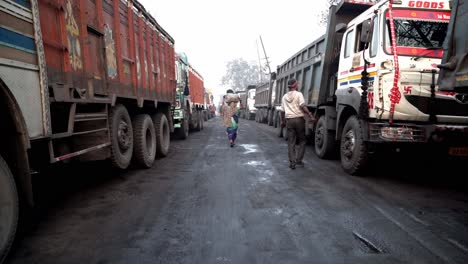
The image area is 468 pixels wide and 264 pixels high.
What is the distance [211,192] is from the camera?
421 centimetres

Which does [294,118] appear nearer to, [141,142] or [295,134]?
[295,134]

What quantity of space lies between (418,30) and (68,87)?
4.88 metres

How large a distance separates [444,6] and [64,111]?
219 inches

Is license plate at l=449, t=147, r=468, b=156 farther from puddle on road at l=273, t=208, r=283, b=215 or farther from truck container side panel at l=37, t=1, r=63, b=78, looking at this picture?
truck container side panel at l=37, t=1, r=63, b=78

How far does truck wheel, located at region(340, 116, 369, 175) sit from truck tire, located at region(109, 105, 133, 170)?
12.1 feet

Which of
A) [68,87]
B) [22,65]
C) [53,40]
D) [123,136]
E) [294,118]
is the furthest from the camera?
[294,118]

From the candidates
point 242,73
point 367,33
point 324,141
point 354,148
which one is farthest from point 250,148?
point 242,73

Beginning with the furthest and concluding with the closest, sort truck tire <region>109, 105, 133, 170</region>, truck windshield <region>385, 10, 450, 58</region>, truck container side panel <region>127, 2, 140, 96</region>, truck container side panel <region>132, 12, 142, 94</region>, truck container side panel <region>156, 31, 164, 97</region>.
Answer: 1. truck container side panel <region>156, 31, 164, 97</region>
2. truck container side panel <region>132, 12, 142, 94</region>
3. truck container side panel <region>127, 2, 140, 96</region>
4. truck windshield <region>385, 10, 450, 58</region>
5. truck tire <region>109, 105, 133, 170</region>

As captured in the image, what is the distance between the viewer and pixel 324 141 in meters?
6.67

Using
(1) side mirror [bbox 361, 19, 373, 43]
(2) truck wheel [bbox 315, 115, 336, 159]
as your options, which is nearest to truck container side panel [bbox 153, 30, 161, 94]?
(2) truck wheel [bbox 315, 115, 336, 159]

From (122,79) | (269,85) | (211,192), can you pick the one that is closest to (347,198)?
(211,192)

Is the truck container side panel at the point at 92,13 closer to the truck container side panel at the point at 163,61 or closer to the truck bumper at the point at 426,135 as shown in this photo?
the truck container side panel at the point at 163,61

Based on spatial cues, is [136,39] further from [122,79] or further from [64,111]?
[64,111]

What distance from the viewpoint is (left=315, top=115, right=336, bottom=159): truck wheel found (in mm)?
6570
